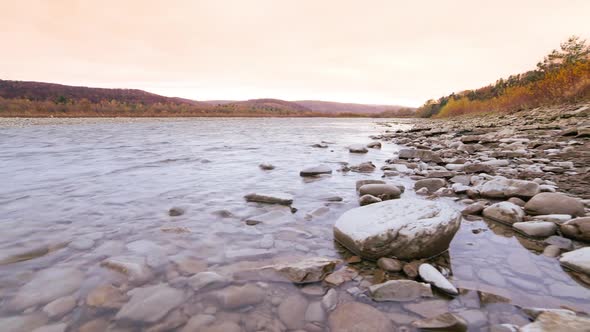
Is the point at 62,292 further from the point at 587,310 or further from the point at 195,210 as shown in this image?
the point at 587,310

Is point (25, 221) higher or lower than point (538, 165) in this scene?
lower

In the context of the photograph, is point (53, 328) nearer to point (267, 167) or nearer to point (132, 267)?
point (132, 267)

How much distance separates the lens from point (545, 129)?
295 inches

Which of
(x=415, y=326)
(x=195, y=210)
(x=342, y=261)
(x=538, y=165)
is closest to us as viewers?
(x=415, y=326)

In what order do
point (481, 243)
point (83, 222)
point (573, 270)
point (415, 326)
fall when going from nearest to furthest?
point (415, 326) → point (573, 270) → point (481, 243) → point (83, 222)

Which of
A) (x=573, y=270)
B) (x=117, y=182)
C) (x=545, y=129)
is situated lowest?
(x=117, y=182)

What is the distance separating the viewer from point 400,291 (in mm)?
1543

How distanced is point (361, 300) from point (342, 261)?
0.44m

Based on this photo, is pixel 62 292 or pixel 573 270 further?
pixel 573 270

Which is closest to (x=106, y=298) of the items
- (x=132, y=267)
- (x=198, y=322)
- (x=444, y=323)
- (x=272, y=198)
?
(x=132, y=267)

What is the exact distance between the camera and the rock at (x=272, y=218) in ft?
8.75

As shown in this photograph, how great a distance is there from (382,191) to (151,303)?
2.67 meters

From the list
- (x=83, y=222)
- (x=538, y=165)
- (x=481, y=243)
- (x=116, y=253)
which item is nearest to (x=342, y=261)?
(x=481, y=243)

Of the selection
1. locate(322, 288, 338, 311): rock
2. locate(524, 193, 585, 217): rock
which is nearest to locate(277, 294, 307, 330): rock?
locate(322, 288, 338, 311): rock
